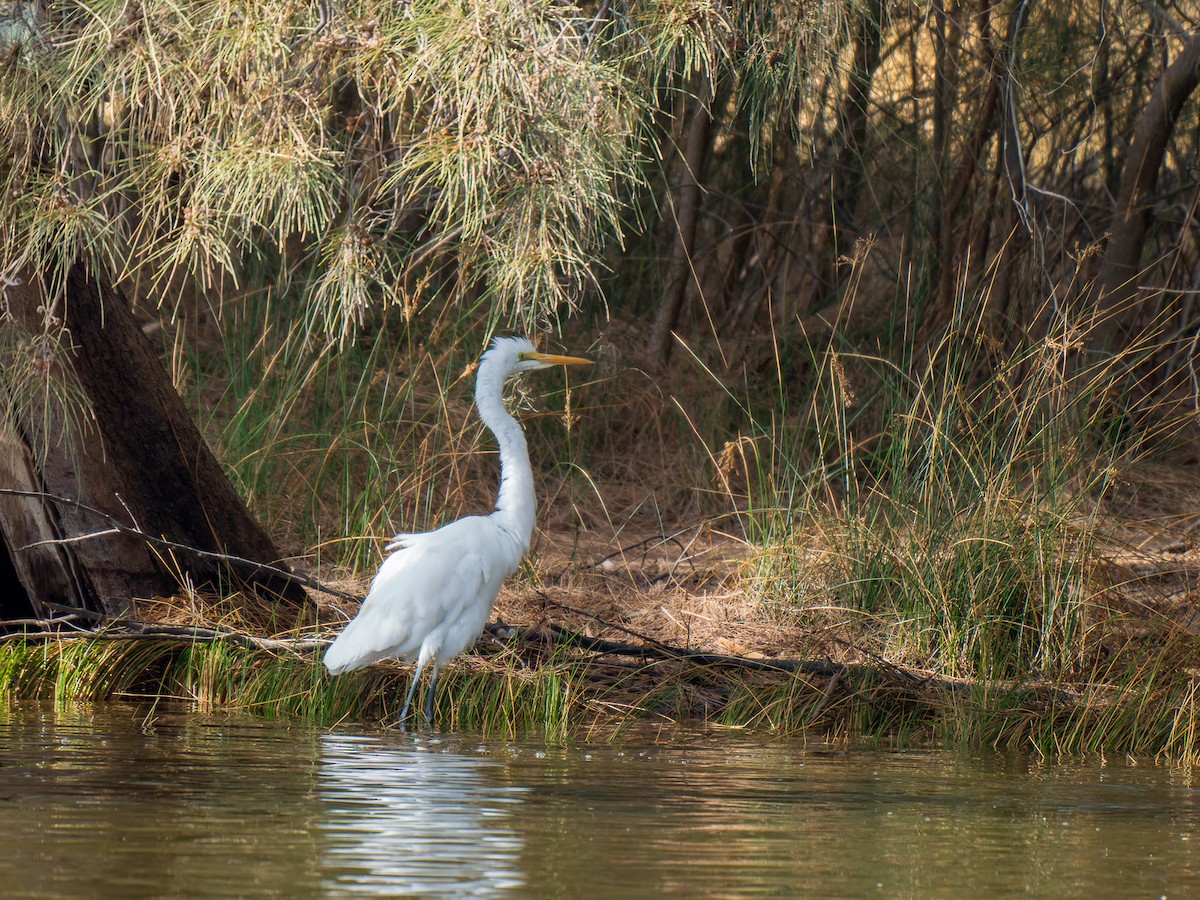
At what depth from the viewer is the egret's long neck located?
545 cm

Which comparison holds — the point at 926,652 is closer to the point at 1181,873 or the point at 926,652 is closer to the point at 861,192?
the point at 1181,873

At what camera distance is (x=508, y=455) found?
5.48 m

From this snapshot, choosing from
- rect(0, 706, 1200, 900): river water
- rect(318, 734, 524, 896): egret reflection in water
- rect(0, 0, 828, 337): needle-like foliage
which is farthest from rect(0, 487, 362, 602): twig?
rect(318, 734, 524, 896): egret reflection in water

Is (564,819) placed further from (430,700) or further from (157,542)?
(157,542)

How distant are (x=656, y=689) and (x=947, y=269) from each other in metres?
3.55

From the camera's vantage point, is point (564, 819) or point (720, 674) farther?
point (720, 674)

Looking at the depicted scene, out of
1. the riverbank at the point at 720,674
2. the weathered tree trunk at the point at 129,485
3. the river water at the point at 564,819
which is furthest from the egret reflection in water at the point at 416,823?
the weathered tree trunk at the point at 129,485

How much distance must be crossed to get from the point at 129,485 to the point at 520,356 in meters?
1.41

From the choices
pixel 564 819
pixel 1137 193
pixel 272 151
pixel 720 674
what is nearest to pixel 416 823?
pixel 564 819

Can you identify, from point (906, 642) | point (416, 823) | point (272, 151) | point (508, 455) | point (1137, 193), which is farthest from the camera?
point (1137, 193)

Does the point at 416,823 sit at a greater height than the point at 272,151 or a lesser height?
lesser

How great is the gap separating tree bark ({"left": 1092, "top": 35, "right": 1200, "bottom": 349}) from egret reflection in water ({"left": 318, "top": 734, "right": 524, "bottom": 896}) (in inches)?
169

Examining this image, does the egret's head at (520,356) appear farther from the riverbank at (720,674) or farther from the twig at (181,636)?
the twig at (181,636)

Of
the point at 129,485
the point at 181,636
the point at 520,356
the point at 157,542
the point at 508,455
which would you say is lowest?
the point at 181,636
